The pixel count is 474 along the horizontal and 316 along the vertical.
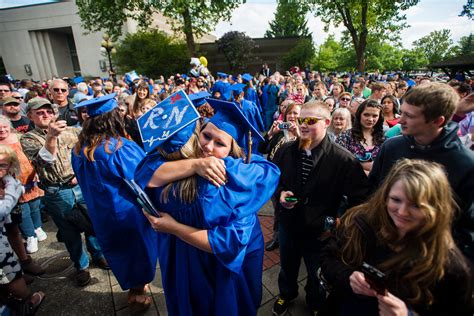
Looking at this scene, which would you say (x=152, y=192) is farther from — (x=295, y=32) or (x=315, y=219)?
(x=295, y=32)

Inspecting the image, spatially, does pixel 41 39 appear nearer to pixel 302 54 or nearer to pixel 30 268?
pixel 302 54

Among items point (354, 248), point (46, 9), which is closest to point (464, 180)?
point (354, 248)

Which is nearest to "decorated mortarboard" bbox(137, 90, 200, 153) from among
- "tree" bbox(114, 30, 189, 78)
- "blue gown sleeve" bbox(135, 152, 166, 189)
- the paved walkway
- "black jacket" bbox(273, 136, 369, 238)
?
"blue gown sleeve" bbox(135, 152, 166, 189)

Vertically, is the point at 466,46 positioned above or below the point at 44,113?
above

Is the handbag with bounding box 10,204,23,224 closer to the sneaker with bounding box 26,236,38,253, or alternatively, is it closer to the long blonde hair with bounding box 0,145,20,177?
the long blonde hair with bounding box 0,145,20,177

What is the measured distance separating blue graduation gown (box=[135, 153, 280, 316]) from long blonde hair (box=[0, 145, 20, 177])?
71.1 inches

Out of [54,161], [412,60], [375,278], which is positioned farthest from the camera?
[412,60]

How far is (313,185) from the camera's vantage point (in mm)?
2236

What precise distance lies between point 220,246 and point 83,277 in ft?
8.78

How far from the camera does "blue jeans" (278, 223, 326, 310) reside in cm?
244

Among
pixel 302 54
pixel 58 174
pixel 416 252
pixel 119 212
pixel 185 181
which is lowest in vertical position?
pixel 119 212

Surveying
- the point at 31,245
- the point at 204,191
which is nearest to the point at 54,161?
the point at 31,245

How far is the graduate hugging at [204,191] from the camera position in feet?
4.50

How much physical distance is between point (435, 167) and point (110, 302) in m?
3.38
